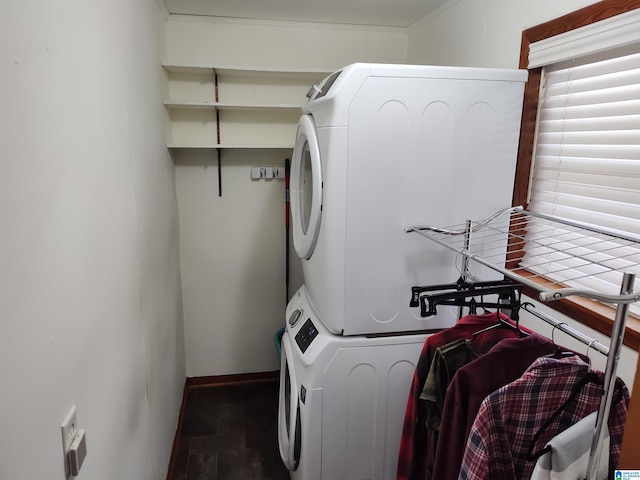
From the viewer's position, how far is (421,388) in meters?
1.39

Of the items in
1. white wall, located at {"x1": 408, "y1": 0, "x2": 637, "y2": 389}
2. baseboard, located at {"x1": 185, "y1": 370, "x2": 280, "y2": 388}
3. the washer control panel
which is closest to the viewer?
white wall, located at {"x1": 408, "y1": 0, "x2": 637, "y2": 389}

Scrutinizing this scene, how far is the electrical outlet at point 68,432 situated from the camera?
0.93 meters

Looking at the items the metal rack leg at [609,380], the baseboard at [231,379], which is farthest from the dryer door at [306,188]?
the baseboard at [231,379]

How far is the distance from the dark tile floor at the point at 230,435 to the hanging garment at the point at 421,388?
1.07 m

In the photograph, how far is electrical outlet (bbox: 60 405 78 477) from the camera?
93cm

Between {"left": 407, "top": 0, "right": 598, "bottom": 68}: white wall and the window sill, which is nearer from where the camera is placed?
the window sill

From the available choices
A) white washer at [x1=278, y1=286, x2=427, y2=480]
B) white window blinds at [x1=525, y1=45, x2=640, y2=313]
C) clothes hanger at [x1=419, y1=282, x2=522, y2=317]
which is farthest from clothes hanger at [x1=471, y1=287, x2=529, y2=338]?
white washer at [x1=278, y1=286, x2=427, y2=480]

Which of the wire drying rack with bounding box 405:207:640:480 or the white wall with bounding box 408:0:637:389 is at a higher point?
the white wall with bounding box 408:0:637:389

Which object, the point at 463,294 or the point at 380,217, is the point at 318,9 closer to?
the point at 380,217

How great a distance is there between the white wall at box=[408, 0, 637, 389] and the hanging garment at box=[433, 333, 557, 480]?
1.11 feet

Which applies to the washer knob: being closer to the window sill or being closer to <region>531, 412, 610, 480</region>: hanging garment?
the window sill

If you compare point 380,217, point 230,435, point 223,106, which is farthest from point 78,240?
point 230,435

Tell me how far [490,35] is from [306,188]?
104cm

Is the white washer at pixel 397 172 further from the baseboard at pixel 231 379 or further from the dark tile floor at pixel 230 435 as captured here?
the baseboard at pixel 231 379
